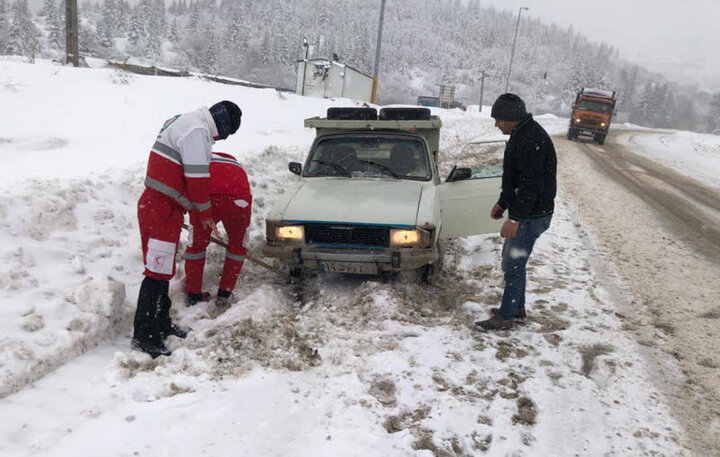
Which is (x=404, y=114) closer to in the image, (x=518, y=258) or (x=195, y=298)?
(x=518, y=258)

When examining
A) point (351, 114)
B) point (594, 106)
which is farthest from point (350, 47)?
point (351, 114)

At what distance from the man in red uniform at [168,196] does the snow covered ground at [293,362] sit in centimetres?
29

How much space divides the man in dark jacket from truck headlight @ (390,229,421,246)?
2.62 feet

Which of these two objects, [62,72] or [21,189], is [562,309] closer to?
[21,189]

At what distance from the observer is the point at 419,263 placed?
172 inches

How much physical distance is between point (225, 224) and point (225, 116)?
1110 mm

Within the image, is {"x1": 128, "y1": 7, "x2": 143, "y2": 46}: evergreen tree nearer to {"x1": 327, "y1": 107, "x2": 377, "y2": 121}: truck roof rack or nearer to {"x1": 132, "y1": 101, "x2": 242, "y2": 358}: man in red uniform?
{"x1": 327, "y1": 107, "x2": 377, "y2": 121}: truck roof rack

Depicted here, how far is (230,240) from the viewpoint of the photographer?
4.37 m

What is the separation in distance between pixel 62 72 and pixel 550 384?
1378 cm

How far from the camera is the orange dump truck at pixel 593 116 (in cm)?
2562

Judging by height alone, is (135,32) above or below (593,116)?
above

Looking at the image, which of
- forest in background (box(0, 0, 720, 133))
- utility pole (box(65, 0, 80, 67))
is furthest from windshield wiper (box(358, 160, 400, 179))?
forest in background (box(0, 0, 720, 133))

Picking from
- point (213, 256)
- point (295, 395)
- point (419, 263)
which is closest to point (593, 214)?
point (419, 263)

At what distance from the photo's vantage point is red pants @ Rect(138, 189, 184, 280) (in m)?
3.43
